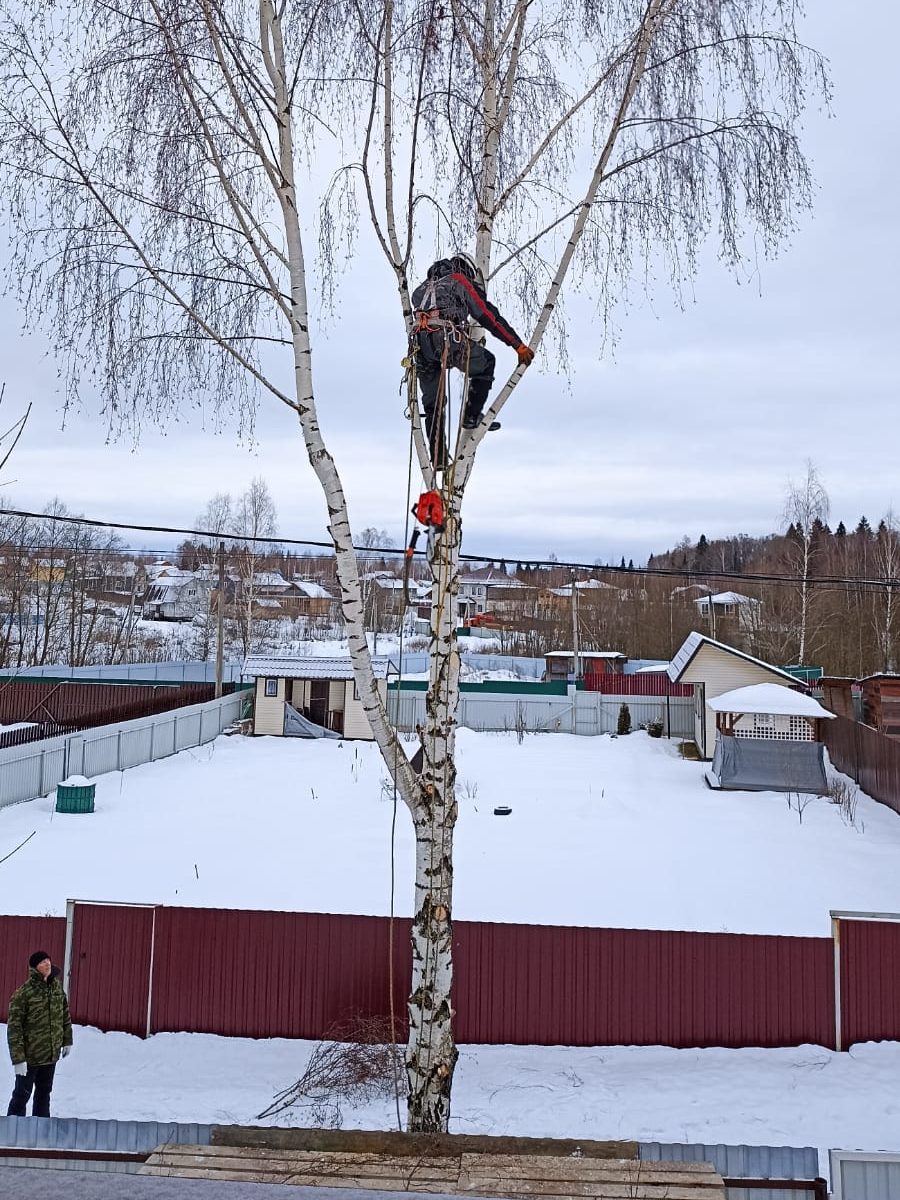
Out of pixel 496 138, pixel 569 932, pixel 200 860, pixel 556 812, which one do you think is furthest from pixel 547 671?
pixel 496 138

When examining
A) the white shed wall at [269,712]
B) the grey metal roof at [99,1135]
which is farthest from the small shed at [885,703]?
the grey metal roof at [99,1135]

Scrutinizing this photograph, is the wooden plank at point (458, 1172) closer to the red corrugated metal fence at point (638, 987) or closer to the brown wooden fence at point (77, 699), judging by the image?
the red corrugated metal fence at point (638, 987)

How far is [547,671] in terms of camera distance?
40656mm

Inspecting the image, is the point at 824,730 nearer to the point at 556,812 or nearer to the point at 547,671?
the point at 556,812

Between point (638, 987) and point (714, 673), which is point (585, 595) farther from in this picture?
point (638, 987)

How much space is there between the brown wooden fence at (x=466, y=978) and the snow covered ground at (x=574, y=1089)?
0.15 meters

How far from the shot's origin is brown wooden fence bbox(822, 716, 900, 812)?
1536 centimetres

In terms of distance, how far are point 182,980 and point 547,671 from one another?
3446 cm

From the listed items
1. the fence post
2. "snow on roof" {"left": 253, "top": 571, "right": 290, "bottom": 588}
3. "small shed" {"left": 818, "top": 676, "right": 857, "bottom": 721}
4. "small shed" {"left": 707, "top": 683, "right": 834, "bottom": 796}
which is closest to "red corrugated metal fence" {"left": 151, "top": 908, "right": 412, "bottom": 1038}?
the fence post

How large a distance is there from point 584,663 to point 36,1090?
Answer: 1407 inches

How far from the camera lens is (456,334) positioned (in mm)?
4406

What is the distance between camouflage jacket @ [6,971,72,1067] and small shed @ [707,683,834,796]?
14430 millimetres

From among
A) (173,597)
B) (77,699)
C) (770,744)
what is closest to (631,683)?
(770,744)

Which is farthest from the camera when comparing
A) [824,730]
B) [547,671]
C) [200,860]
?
[547,671]
